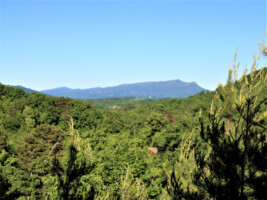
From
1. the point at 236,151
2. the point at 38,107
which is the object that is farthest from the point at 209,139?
the point at 38,107

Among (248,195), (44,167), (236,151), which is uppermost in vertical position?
(236,151)

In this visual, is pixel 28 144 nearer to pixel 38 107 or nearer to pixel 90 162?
pixel 90 162

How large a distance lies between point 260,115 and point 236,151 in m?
1.40

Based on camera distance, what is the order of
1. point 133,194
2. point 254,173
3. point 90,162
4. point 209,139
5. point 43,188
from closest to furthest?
point 254,173
point 209,139
point 90,162
point 133,194
point 43,188

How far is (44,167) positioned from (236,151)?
57.7 ft

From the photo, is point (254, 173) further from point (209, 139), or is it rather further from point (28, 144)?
point (28, 144)

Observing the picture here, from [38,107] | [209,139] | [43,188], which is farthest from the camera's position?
[38,107]

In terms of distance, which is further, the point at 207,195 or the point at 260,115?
the point at 207,195

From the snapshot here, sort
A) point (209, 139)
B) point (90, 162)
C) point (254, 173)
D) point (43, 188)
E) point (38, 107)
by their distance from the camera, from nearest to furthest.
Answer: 1. point (254, 173)
2. point (209, 139)
3. point (90, 162)
4. point (43, 188)
5. point (38, 107)

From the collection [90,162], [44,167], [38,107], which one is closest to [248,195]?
[90,162]

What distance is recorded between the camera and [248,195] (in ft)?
21.5

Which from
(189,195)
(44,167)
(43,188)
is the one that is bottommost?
(43,188)

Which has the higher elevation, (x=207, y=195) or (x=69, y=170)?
(x=69, y=170)

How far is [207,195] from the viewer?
292 inches
